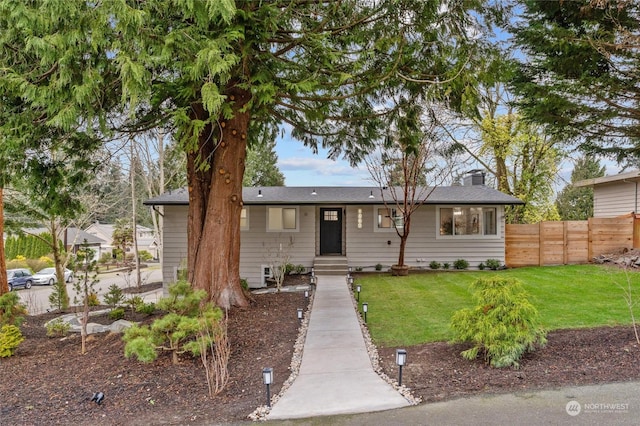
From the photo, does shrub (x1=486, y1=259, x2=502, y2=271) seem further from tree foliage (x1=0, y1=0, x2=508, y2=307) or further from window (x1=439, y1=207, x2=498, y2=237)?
tree foliage (x1=0, y1=0, x2=508, y2=307)

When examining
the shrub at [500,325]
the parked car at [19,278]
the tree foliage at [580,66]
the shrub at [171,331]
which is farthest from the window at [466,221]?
the parked car at [19,278]

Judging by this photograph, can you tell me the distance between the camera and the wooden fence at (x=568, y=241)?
13641 millimetres

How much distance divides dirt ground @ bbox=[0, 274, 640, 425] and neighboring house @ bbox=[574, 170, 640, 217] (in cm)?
1256

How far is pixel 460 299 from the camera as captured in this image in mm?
8656

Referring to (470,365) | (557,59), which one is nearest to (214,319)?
(470,365)

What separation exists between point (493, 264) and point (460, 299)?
225 inches

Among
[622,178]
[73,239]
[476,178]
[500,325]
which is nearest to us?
[500,325]

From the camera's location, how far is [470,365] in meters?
4.62

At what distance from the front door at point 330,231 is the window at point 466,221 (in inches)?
148

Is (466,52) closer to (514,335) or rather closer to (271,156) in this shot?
(514,335)

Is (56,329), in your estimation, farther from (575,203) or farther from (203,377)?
(575,203)

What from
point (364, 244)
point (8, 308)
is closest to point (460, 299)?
point (364, 244)

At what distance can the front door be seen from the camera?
Answer: 561 inches

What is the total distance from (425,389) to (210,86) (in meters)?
4.19
